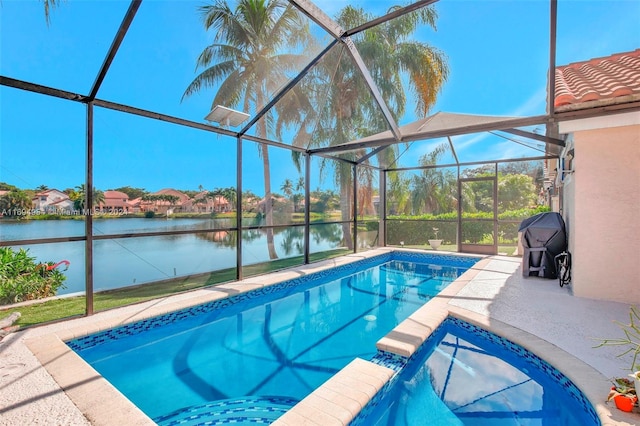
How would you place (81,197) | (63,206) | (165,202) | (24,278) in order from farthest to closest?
(165,202)
(81,197)
(63,206)
(24,278)

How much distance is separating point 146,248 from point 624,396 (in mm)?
8216

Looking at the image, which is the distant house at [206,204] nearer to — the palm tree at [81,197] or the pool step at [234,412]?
the palm tree at [81,197]

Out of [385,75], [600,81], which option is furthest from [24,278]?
[385,75]

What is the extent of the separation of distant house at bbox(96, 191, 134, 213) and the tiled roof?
841 cm

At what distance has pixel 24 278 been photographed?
5.26 metres

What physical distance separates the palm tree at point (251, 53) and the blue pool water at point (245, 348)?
2.85 metres

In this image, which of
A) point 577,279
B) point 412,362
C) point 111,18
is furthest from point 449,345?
point 111,18

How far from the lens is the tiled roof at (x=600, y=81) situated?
4082 millimetres

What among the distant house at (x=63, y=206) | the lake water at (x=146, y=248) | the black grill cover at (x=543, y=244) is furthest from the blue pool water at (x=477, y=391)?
the distant house at (x=63, y=206)

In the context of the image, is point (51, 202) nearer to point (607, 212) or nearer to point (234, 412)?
point (234, 412)

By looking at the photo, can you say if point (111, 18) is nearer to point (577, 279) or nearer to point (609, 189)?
point (609, 189)

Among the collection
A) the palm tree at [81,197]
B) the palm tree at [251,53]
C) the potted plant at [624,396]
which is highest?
the palm tree at [251,53]

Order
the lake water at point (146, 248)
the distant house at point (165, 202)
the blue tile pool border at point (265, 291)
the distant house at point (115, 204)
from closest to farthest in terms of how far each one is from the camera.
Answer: the blue tile pool border at point (265, 291), the lake water at point (146, 248), the distant house at point (115, 204), the distant house at point (165, 202)

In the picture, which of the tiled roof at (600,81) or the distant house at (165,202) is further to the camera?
the distant house at (165,202)
